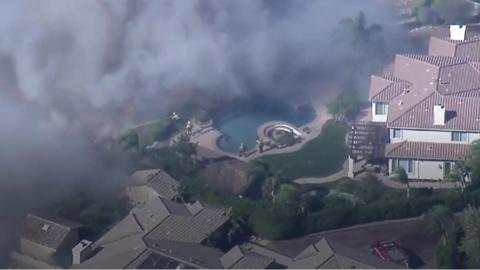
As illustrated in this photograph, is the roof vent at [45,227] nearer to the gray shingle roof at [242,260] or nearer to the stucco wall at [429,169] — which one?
the gray shingle roof at [242,260]

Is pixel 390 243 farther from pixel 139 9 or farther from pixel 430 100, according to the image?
pixel 139 9

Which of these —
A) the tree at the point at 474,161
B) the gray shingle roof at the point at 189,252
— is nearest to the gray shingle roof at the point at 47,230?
the gray shingle roof at the point at 189,252

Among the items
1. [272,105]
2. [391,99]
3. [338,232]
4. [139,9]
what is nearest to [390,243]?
[338,232]

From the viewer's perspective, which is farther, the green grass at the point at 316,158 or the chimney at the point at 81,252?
the green grass at the point at 316,158

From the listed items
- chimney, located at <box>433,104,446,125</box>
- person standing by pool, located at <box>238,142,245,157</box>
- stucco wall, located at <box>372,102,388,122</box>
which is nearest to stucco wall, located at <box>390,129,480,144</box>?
chimney, located at <box>433,104,446,125</box>

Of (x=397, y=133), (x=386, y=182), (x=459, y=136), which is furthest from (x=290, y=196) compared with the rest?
(x=459, y=136)

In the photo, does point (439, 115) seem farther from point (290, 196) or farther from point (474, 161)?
point (290, 196)
